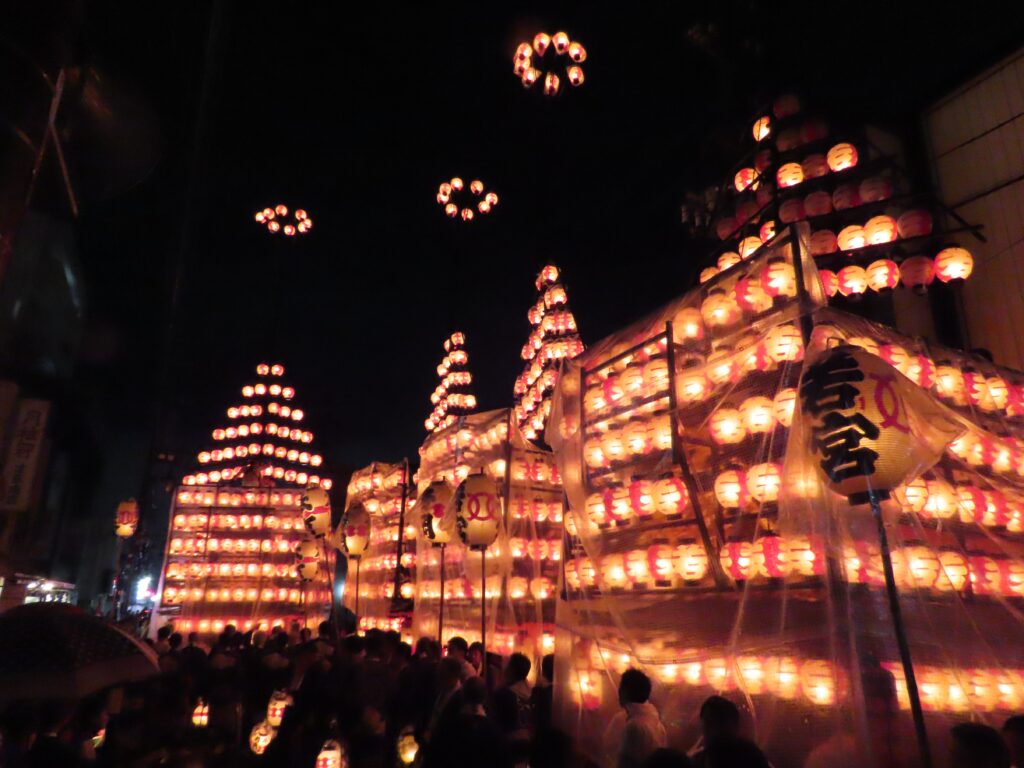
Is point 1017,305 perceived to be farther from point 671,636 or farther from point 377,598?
point 377,598

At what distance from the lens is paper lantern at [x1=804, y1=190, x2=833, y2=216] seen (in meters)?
12.0

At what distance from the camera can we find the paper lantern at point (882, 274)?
36.7 feet

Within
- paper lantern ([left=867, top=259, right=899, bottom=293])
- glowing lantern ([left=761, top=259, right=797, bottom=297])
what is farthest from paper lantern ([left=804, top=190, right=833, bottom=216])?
glowing lantern ([left=761, top=259, right=797, bottom=297])

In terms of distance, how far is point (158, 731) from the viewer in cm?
486

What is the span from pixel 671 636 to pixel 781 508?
190 cm

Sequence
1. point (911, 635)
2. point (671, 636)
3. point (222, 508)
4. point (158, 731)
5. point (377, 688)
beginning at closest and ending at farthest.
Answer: point (158, 731)
point (911, 635)
point (671, 636)
point (377, 688)
point (222, 508)

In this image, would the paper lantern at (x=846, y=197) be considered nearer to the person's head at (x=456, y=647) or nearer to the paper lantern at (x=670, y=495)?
the paper lantern at (x=670, y=495)

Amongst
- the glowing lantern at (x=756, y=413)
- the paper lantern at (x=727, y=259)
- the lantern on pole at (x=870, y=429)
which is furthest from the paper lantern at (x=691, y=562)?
the paper lantern at (x=727, y=259)

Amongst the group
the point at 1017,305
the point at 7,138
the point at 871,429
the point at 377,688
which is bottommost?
the point at 377,688

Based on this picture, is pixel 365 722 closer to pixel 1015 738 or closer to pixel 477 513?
pixel 477 513

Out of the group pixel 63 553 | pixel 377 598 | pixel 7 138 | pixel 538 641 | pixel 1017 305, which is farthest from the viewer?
pixel 63 553

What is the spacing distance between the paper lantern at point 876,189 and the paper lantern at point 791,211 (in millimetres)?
999

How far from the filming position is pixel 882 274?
1123 centimetres

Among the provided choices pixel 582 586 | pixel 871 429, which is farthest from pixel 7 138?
pixel 582 586
